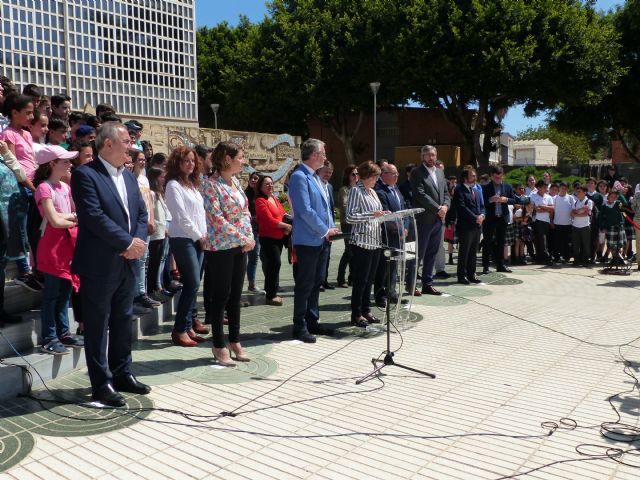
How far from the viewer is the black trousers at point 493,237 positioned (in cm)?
1140

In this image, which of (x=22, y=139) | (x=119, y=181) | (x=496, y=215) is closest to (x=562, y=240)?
(x=496, y=215)

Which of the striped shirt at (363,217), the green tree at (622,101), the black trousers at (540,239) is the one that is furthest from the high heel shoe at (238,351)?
the green tree at (622,101)

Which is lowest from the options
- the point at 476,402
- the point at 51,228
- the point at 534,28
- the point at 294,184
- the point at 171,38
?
the point at 476,402

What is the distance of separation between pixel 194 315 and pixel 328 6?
32.6 m

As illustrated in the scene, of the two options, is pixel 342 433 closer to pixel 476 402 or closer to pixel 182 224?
pixel 476 402

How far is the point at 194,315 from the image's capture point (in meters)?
6.63

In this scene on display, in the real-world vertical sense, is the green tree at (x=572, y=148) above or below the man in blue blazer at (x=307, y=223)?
above

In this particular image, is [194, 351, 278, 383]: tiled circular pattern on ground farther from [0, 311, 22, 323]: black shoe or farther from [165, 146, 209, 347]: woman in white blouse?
[0, 311, 22, 323]: black shoe

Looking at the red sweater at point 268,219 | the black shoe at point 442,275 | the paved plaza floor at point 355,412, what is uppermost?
the red sweater at point 268,219

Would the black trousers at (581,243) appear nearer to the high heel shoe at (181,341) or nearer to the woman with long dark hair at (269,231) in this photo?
the woman with long dark hair at (269,231)

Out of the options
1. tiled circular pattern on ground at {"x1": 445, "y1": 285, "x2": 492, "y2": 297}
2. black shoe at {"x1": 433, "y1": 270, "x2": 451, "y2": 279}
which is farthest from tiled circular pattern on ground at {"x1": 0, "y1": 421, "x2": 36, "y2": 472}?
black shoe at {"x1": 433, "y1": 270, "x2": 451, "y2": 279}

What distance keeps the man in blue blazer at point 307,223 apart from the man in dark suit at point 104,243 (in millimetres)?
2026

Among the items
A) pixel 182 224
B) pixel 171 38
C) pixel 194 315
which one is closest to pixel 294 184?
pixel 182 224

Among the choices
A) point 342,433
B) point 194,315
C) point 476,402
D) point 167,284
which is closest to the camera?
point 342,433
